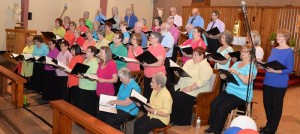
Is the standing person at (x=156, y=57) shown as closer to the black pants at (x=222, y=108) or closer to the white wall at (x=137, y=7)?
the black pants at (x=222, y=108)

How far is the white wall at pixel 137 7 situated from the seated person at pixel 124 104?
9.06m

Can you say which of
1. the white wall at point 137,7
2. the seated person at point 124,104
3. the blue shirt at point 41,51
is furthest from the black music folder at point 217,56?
the white wall at point 137,7

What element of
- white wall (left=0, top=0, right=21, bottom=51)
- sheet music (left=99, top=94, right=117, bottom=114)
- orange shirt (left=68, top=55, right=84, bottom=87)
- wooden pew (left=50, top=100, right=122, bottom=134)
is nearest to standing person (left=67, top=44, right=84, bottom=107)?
orange shirt (left=68, top=55, right=84, bottom=87)

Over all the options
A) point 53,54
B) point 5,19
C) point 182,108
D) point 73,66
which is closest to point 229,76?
point 182,108

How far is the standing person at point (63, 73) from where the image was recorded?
5.59 m

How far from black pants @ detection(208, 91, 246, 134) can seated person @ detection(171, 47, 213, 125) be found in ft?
1.38

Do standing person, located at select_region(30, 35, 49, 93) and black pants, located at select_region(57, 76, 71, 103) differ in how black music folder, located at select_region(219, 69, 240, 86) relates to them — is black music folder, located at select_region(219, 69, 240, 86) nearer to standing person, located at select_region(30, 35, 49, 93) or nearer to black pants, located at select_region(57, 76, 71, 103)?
→ black pants, located at select_region(57, 76, 71, 103)

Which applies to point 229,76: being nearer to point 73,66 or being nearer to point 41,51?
point 73,66

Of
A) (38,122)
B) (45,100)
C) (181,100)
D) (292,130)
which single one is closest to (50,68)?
(45,100)

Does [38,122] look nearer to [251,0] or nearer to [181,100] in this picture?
[181,100]

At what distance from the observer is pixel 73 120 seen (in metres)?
3.83

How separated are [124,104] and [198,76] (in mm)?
1117

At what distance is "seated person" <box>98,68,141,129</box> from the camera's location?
4.04 metres

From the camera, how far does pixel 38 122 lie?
5.15 m
